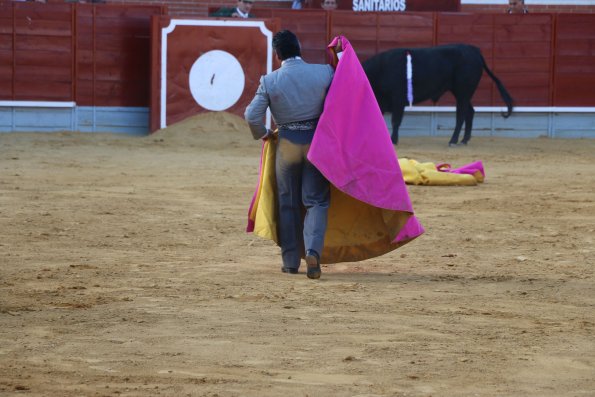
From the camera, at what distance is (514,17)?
633 inches

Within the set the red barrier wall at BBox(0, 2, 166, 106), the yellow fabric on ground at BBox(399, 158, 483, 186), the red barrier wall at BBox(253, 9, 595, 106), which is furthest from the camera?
the red barrier wall at BBox(253, 9, 595, 106)

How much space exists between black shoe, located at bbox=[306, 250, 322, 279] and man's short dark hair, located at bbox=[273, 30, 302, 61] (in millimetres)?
969

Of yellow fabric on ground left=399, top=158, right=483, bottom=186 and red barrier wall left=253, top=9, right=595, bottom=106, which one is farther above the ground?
red barrier wall left=253, top=9, right=595, bottom=106

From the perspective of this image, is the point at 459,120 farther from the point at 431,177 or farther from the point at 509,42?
the point at 431,177

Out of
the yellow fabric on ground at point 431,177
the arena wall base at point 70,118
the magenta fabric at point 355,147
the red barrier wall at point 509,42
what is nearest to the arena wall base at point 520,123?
the red barrier wall at point 509,42

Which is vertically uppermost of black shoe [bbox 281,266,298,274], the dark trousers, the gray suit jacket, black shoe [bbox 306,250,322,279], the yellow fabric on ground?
the gray suit jacket

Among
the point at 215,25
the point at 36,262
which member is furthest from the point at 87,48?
the point at 36,262

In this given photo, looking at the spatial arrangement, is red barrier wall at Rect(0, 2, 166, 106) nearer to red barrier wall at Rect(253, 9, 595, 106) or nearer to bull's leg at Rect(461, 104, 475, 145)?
red barrier wall at Rect(253, 9, 595, 106)

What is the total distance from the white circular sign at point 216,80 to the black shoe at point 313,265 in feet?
29.6

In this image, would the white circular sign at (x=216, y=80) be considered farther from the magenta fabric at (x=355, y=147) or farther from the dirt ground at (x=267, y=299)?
the magenta fabric at (x=355, y=147)

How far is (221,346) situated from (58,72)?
10.9 meters

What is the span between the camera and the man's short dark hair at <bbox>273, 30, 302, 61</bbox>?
6254 mm

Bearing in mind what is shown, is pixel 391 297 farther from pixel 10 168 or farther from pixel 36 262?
pixel 10 168

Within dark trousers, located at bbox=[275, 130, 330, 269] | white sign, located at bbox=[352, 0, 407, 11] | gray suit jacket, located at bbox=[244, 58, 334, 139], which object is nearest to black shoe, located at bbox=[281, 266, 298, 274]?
dark trousers, located at bbox=[275, 130, 330, 269]
